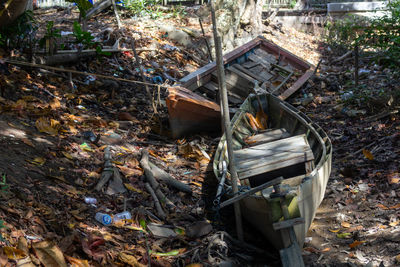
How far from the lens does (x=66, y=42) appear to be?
30.5 ft

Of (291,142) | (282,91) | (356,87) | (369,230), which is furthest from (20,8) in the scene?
(356,87)

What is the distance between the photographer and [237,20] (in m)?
13.9

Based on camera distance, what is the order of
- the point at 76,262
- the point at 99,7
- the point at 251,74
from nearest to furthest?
1. the point at 76,262
2. the point at 251,74
3. the point at 99,7

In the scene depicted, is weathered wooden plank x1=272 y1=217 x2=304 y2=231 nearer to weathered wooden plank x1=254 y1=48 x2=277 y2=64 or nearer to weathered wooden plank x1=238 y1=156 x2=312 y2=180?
weathered wooden plank x1=238 y1=156 x2=312 y2=180

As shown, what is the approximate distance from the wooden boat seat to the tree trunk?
7671 mm

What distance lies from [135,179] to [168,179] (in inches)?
18.3

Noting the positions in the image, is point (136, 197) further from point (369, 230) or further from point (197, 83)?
point (197, 83)

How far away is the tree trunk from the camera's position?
13.6m

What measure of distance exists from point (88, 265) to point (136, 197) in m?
1.79

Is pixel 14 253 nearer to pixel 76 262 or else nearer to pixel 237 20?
pixel 76 262

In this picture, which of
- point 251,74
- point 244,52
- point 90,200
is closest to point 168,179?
point 90,200

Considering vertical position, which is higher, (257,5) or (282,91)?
(257,5)

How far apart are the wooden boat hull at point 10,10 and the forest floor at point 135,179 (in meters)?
0.60

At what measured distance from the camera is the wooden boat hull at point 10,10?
22.7 feet
